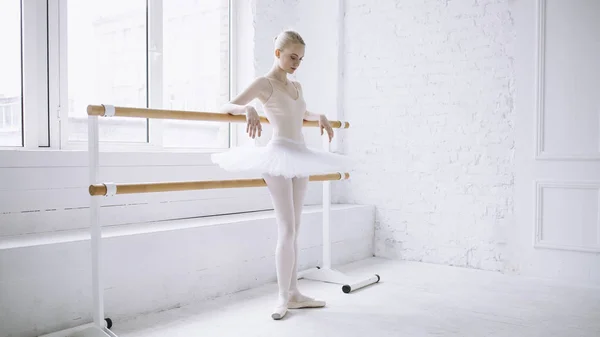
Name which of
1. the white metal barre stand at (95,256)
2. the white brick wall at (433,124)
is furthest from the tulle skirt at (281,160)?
the white brick wall at (433,124)

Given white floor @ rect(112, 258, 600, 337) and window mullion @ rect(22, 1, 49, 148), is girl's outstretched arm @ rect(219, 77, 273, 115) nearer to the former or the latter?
white floor @ rect(112, 258, 600, 337)

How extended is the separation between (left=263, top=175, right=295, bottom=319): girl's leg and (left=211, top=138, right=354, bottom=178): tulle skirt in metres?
0.08

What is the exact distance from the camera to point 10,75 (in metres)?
2.78

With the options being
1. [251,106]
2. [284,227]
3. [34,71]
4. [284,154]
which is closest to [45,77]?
[34,71]

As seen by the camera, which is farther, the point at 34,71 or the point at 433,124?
the point at 433,124

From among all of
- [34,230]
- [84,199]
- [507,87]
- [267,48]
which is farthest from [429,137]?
[34,230]

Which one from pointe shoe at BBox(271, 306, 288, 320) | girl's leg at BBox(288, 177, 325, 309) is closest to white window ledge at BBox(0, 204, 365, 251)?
girl's leg at BBox(288, 177, 325, 309)

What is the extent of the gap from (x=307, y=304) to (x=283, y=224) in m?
0.46

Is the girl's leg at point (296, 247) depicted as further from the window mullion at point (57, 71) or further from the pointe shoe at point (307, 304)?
the window mullion at point (57, 71)

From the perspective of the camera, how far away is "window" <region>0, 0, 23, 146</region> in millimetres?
2766

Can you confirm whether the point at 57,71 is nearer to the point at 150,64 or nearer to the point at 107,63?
the point at 107,63

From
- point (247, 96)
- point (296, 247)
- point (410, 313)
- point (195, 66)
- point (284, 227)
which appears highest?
point (195, 66)

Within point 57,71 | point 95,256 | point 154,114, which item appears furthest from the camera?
point 57,71

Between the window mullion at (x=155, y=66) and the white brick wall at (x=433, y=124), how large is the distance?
4.84 feet
